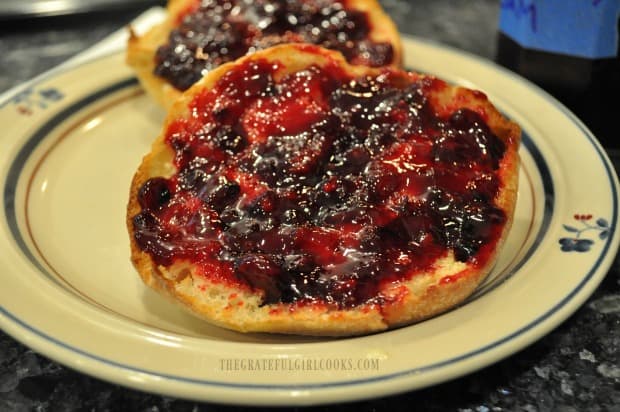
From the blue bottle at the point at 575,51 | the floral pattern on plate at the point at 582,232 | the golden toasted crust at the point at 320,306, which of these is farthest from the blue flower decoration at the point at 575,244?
the blue bottle at the point at 575,51

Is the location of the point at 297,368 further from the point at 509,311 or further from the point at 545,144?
the point at 545,144

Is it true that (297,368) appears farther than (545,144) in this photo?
No

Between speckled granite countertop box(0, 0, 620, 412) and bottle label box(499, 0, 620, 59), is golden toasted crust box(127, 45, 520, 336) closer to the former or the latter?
speckled granite countertop box(0, 0, 620, 412)

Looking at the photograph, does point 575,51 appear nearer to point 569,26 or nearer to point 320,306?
point 569,26

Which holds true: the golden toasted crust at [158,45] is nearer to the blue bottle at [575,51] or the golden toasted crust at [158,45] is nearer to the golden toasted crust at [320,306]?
the blue bottle at [575,51]

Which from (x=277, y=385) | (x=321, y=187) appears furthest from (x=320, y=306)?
(x=321, y=187)

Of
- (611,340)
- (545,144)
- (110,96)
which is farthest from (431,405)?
(110,96)

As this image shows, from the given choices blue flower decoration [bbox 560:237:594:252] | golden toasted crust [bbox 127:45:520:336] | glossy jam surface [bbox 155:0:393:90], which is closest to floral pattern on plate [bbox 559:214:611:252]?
blue flower decoration [bbox 560:237:594:252]
